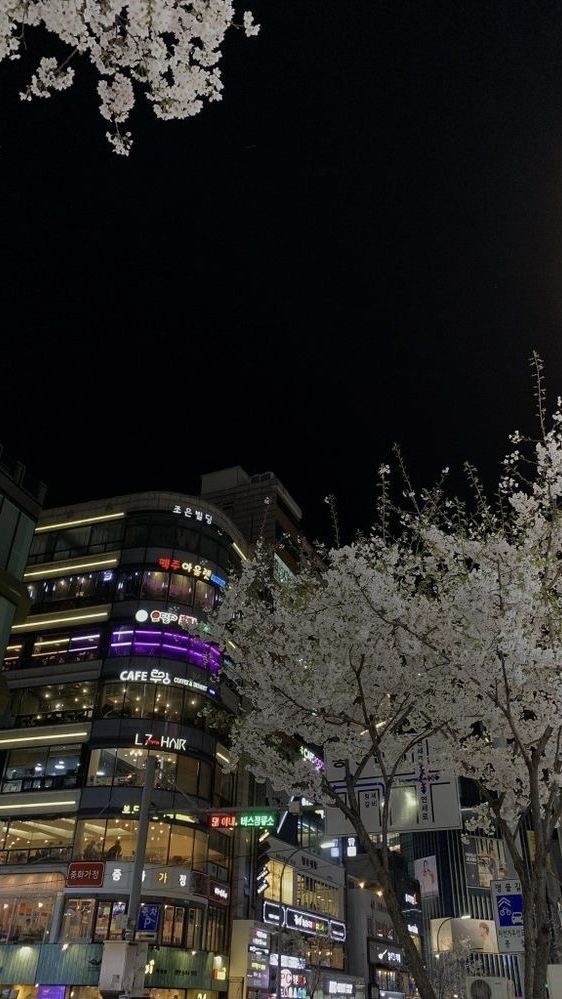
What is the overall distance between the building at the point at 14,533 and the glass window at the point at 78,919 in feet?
42.7

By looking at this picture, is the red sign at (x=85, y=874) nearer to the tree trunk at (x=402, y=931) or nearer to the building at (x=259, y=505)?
the tree trunk at (x=402, y=931)

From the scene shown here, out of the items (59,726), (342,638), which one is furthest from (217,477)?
(342,638)

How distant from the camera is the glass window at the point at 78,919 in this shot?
31078 mm

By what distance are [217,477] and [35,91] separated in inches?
2453

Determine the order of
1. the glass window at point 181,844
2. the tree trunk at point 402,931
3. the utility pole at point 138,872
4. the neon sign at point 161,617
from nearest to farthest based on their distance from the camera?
the tree trunk at point 402,931, the utility pole at point 138,872, the glass window at point 181,844, the neon sign at point 161,617

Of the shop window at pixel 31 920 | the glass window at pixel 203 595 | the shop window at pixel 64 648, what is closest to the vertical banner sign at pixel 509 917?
the shop window at pixel 31 920

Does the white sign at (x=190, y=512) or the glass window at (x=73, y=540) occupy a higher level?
the white sign at (x=190, y=512)

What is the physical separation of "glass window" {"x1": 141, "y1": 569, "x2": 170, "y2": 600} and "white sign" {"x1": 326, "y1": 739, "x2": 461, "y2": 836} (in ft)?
87.7

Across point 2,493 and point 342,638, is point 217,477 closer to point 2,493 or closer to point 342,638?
point 2,493

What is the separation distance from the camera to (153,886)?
32438mm

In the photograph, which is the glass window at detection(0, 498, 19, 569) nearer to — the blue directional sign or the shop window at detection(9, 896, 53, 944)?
the blue directional sign

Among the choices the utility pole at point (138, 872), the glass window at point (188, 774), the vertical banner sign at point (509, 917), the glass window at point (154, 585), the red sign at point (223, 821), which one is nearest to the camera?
the vertical banner sign at point (509, 917)

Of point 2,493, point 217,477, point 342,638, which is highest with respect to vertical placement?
point 217,477

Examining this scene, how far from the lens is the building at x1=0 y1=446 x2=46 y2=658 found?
2677 centimetres
